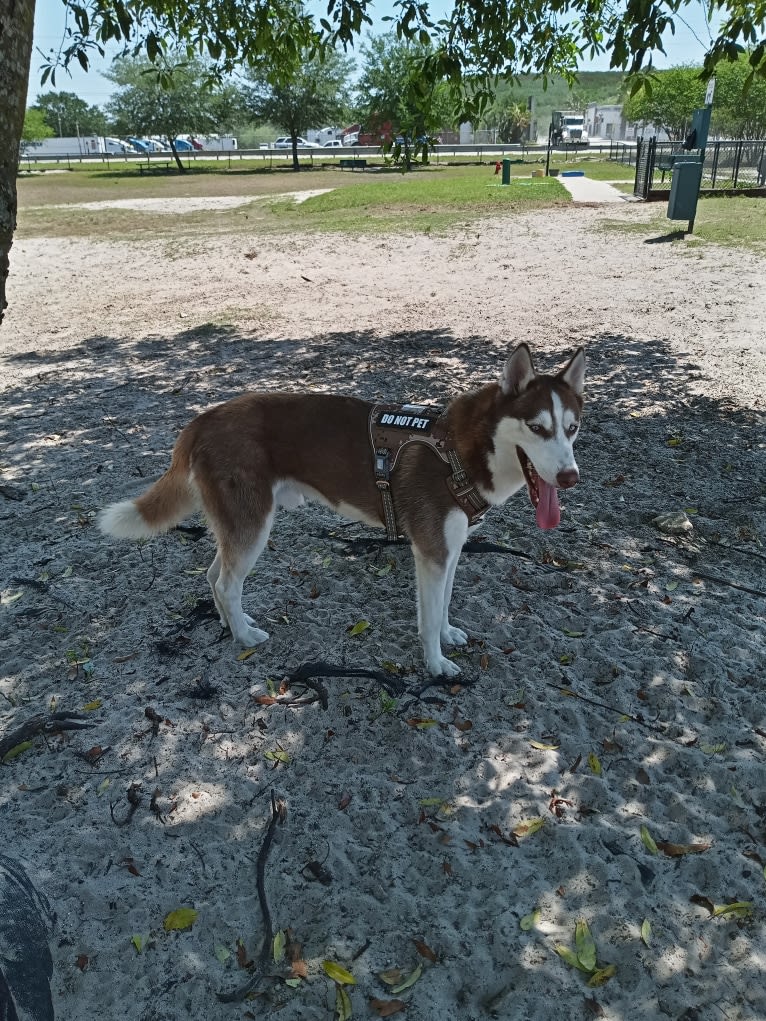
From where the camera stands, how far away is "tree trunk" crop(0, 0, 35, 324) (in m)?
2.88

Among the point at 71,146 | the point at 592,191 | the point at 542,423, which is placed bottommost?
the point at 542,423

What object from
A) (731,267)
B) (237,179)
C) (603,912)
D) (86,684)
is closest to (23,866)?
(86,684)

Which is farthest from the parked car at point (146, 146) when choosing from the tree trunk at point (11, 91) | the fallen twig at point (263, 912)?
the fallen twig at point (263, 912)

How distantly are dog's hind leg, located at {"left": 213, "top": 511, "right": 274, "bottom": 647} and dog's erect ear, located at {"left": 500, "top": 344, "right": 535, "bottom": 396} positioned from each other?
149 centimetres

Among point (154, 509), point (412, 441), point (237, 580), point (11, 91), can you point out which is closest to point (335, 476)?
point (412, 441)

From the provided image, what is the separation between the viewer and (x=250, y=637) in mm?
4340

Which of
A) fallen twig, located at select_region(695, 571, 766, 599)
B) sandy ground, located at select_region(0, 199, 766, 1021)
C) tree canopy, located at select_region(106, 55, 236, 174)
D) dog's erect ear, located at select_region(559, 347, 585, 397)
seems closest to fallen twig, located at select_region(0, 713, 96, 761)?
sandy ground, located at select_region(0, 199, 766, 1021)

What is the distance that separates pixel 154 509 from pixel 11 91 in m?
2.10

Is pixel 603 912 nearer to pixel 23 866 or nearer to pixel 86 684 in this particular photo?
pixel 23 866

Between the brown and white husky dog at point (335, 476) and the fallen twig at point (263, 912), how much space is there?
126 centimetres

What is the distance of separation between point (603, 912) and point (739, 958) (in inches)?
19.4

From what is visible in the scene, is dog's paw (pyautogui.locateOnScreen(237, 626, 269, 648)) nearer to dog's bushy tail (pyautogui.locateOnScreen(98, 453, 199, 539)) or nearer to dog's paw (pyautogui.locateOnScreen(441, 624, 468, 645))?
dog's bushy tail (pyautogui.locateOnScreen(98, 453, 199, 539))

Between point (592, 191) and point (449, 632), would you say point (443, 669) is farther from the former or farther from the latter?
point (592, 191)

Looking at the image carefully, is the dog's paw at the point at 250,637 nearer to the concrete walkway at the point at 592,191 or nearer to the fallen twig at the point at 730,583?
the fallen twig at the point at 730,583
